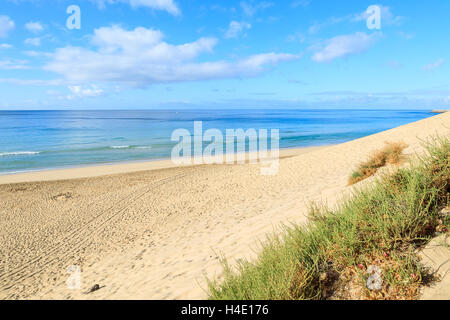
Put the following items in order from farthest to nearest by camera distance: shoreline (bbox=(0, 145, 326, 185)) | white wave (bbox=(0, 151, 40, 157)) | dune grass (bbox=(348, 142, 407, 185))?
white wave (bbox=(0, 151, 40, 157)), shoreline (bbox=(0, 145, 326, 185)), dune grass (bbox=(348, 142, 407, 185))

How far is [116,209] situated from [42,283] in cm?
471

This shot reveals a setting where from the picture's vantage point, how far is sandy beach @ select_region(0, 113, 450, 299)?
537cm

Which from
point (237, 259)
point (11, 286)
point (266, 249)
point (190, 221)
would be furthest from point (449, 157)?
point (11, 286)

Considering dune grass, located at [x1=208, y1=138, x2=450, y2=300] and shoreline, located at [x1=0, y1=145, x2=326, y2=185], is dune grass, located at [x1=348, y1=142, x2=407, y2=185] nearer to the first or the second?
dune grass, located at [x1=208, y1=138, x2=450, y2=300]

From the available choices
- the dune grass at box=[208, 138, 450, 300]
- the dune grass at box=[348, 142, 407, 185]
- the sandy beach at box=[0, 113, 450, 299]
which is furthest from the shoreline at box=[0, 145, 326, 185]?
the dune grass at box=[208, 138, 450, 300]

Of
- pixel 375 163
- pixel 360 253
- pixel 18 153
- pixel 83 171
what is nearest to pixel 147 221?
pixel 360 253

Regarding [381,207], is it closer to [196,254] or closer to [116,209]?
[196,254]

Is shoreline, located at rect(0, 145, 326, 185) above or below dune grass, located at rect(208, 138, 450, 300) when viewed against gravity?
below

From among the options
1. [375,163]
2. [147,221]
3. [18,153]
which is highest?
[375,163]

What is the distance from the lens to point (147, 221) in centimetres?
918

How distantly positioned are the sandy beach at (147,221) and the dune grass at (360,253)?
0.85 meters

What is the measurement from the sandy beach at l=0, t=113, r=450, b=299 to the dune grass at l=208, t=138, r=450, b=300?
2.79 feet

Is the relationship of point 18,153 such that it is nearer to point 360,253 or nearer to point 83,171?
point 83,171

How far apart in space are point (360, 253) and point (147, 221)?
731 centimetres
